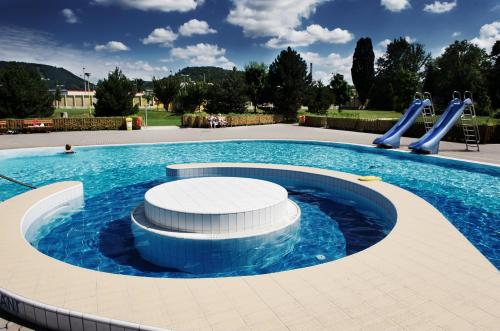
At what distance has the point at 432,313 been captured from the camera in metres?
4.08

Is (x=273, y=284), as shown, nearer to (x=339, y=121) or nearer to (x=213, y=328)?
(x=213, y=328)

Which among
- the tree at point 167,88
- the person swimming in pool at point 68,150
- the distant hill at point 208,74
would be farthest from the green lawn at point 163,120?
the person swimming in pool at point 68,150

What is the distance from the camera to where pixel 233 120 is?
3500 cm

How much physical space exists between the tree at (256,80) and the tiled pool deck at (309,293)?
45.6m

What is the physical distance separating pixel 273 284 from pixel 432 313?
6.29ft

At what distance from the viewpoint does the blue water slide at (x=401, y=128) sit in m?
20.5

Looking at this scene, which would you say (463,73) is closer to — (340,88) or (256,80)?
(340,88)

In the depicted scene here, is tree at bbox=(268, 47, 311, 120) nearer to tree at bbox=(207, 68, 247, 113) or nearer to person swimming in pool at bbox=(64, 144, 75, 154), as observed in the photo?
tree at bbox=(207, 68, 247, 113)

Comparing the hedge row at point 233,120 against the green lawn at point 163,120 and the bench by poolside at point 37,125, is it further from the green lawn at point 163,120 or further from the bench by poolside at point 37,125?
the bench by poolside at point 37,125

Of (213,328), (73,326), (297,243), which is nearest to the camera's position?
(213,328)

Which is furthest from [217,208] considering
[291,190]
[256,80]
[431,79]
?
[431,79]

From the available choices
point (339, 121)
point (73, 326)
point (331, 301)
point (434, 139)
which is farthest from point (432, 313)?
point (339, 121)

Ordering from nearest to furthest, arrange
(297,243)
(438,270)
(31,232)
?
(438,270) → (297,243) → (31,232)

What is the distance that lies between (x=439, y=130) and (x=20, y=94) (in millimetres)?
35143
